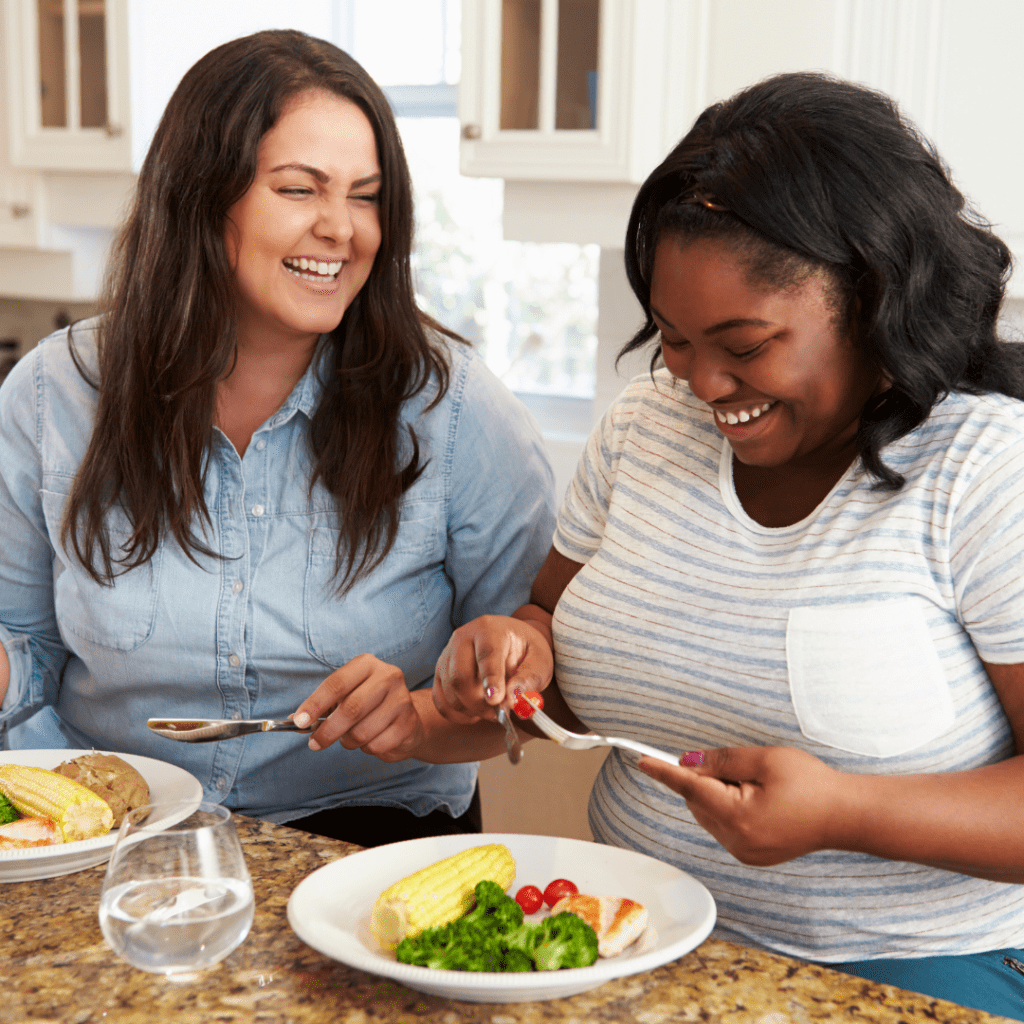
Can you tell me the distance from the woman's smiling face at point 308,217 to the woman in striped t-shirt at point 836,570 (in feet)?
1.51

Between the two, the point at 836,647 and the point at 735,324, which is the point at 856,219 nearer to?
the point at 735,324

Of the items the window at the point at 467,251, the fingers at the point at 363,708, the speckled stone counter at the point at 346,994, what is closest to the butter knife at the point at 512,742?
the fingers at the point at 363,708

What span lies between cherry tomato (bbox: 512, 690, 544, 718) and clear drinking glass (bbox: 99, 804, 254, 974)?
0.34 metres

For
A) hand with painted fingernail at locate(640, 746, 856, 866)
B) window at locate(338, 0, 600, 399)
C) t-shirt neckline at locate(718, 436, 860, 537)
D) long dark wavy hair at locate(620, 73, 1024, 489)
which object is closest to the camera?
hand with painted fingernail at locate(640, 746, 856, 866)

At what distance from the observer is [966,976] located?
3.30 ft

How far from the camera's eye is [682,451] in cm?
122

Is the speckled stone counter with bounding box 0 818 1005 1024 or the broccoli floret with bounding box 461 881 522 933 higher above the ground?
the broccoli floret with bounding box 461 881 522 933

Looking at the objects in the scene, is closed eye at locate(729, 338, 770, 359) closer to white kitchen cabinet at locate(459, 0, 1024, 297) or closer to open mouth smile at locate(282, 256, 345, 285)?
open mouth smile at locate(282, 256, 345, 285)

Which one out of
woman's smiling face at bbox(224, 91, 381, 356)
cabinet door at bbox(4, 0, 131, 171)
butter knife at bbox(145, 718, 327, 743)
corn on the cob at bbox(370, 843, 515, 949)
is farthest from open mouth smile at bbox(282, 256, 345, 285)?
cabinet door at bbox(4, 0, 131, 171)

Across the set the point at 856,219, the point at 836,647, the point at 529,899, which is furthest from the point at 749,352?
the point at 529,899

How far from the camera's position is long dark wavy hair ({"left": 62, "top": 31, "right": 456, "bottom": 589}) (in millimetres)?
1393

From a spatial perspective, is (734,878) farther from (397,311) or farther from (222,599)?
(397,311)

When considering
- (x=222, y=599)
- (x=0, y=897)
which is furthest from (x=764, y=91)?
(x=0, y=897)

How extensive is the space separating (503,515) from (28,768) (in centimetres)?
66
